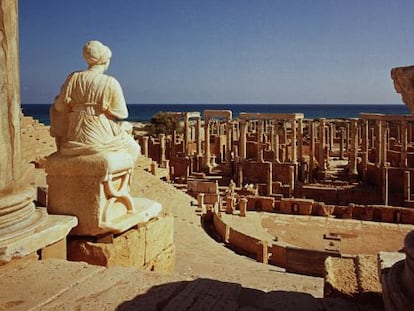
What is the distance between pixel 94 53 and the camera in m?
5.20

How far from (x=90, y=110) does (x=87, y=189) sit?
0.97m

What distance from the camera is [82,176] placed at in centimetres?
488

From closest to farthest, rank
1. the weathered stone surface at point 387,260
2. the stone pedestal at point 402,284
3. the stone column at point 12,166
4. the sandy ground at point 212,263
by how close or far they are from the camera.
Result: the stone pedestal at point 402,284
the weathered stone surface at point 387,260
the stone column at point 12,166
the sandy ground at point 212,263

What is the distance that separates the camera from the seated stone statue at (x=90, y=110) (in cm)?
497

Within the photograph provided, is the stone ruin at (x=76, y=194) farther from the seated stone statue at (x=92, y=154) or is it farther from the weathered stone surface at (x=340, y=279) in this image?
the weathered stone surface at (x=340, y=279)

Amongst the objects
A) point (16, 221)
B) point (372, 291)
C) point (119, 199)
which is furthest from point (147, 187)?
point (372, 291)

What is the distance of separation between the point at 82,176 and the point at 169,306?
231 centimetres

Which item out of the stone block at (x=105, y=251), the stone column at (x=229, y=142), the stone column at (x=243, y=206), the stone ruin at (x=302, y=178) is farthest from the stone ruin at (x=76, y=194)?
the stone column at (x=229, y=142)

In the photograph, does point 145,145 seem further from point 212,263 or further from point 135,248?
point 135,248

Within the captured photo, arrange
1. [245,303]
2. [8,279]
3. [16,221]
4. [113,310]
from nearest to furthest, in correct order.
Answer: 1. [113,310]
2. [245,303]
3. [8,279]
4. [16,221]

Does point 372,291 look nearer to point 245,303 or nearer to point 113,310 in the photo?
point 245,303

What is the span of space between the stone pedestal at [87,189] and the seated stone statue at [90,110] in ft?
0.46

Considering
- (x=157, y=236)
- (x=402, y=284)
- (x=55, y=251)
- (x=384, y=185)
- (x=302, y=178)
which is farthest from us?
(x=302, y=178)

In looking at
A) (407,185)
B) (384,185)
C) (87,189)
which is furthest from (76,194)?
(384,185)
